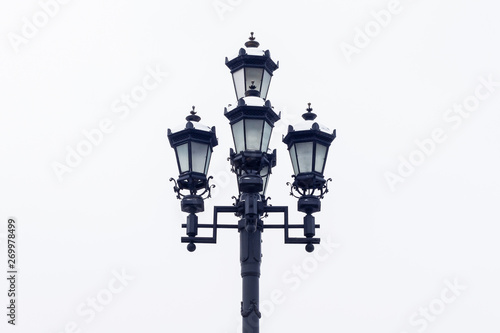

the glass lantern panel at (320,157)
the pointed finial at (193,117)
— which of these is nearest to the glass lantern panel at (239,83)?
the pointed finial at (193,117)

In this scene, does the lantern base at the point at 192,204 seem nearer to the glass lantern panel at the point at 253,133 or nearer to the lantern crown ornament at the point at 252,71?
the glass lantern panel at the point at 253,133

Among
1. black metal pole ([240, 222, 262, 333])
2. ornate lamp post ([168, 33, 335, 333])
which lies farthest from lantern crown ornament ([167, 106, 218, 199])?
black metal pole ([240, 222, 262, 333])

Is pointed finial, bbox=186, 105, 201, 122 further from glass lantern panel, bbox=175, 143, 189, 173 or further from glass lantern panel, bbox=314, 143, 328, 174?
glass lantern panel, bbox=314, 143, 328, 174

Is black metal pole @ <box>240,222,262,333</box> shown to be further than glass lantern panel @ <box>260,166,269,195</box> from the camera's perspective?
No

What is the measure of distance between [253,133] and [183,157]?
0.86 metres

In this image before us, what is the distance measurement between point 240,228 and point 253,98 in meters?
1.45

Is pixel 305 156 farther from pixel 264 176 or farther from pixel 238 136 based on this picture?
pixel 238 136

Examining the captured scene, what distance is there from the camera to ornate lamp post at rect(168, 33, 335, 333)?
8461 mm

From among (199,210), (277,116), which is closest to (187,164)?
(199,210)

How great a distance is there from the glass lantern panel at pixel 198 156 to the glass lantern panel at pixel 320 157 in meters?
1.25

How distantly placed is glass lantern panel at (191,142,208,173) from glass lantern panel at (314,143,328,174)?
1.25 meters

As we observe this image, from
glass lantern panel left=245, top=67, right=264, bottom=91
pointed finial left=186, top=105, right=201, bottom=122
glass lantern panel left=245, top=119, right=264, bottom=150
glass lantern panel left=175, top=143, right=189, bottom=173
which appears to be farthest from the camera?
glass lantern panel left=245, top=67, right=264, bottom=91

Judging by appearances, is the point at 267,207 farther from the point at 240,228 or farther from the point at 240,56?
the point at 240,56

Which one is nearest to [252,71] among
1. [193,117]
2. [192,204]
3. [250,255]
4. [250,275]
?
[193,117]
